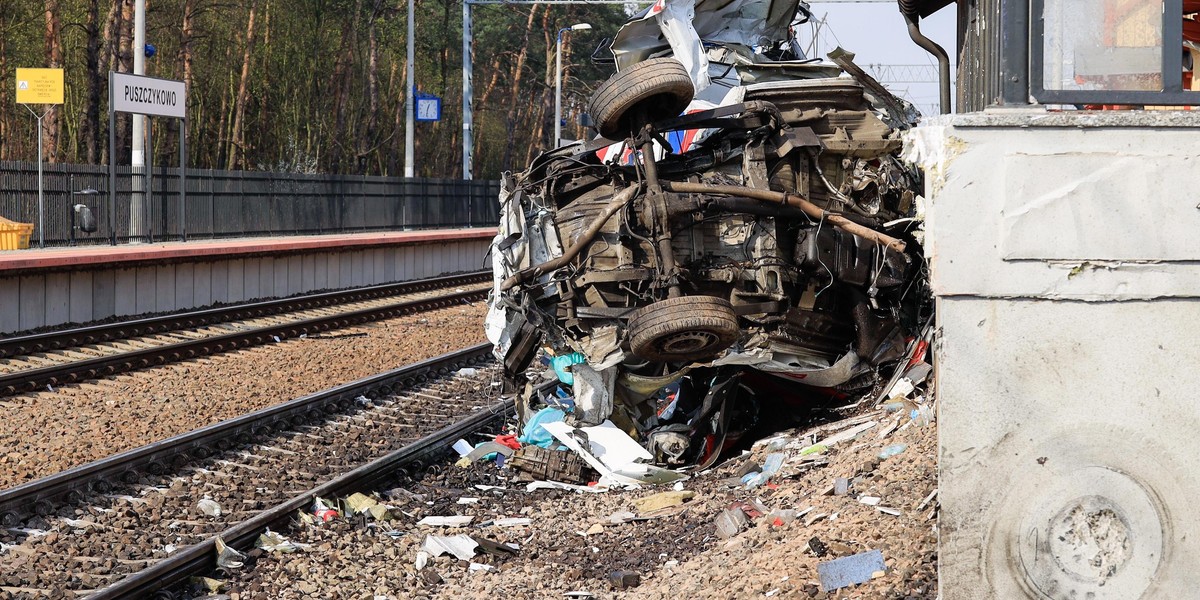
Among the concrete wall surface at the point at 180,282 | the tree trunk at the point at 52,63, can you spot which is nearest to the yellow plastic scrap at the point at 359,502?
the concrete wall surface at the point at 180,282

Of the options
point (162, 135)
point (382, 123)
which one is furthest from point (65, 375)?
point (382, 123)

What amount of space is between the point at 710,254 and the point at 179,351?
8.17m

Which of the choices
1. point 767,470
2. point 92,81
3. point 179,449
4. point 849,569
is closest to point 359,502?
point 179,449

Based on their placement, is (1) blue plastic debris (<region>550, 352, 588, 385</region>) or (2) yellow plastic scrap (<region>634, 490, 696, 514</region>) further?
(1) blue plastic debris (<region>550, 352, 588, 385</region>)

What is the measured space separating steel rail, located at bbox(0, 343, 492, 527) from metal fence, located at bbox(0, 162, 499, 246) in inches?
484

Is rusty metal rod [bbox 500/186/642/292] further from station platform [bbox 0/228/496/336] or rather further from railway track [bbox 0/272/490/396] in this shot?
station platform [bbox 0/228/496/336]

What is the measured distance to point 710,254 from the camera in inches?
354

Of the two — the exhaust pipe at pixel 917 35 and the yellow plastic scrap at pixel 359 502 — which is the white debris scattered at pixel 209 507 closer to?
the yellow plastic scrap at pixel 359 502

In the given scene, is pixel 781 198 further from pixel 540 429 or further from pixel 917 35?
pixel 540 429

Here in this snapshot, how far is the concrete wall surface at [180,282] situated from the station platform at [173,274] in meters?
0.01

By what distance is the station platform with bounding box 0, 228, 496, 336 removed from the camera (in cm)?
1652

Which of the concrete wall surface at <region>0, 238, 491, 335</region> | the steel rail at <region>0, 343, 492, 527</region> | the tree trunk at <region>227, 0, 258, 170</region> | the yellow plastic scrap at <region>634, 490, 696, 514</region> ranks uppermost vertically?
the tree trunk at <region>227, 0, 258, 170</region>

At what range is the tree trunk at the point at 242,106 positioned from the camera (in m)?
42.1

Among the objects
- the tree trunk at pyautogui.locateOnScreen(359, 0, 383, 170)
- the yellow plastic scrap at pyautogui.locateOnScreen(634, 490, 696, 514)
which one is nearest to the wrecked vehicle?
the yellow plastic scrap at pyautogui.locateOnScreen(634, 490, 696, 514)
